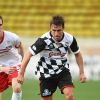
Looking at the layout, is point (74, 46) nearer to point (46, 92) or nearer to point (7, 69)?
point (46, 92)

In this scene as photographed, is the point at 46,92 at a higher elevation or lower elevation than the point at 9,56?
lower

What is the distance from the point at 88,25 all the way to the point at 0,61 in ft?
45.6

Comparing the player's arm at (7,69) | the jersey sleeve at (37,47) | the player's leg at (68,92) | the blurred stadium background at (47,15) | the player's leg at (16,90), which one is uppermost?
the blurred stadium background at (47,15)

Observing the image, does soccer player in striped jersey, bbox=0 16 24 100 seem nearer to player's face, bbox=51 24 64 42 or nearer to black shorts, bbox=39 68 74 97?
black shorts, bbox=39 68 74 97

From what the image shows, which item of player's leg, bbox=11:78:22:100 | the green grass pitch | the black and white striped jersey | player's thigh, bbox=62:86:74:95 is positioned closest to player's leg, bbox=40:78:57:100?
the black and white striped jersey

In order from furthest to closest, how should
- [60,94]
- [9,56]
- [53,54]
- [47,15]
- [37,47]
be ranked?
[47,15] < [60,94] < [9,56] < [53,54] < [37,47]

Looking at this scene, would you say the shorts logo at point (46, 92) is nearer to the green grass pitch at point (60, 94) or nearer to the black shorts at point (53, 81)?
the black shorts at point (53, 81)

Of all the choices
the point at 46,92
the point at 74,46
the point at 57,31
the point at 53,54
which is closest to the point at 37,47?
the point at 53,54

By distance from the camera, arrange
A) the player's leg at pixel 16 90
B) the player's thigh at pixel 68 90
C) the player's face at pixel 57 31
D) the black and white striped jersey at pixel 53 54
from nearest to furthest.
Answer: the player's face at pixel 57 31 < the player's thigh at pixel 68 90 < the black and white striped jersey at pixel 53 54 < the player's leg at pixel 16 90

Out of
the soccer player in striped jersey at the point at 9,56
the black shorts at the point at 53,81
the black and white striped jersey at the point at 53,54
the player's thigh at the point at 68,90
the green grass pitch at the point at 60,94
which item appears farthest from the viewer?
the green grass pitch at the point at 60,94

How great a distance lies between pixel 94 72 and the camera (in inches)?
755

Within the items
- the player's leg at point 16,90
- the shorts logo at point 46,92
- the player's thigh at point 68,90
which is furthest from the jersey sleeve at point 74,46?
the player's leg at point 16,90

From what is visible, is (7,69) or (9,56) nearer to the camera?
(7,69)

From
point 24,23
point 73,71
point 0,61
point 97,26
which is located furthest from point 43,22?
point 0,61
